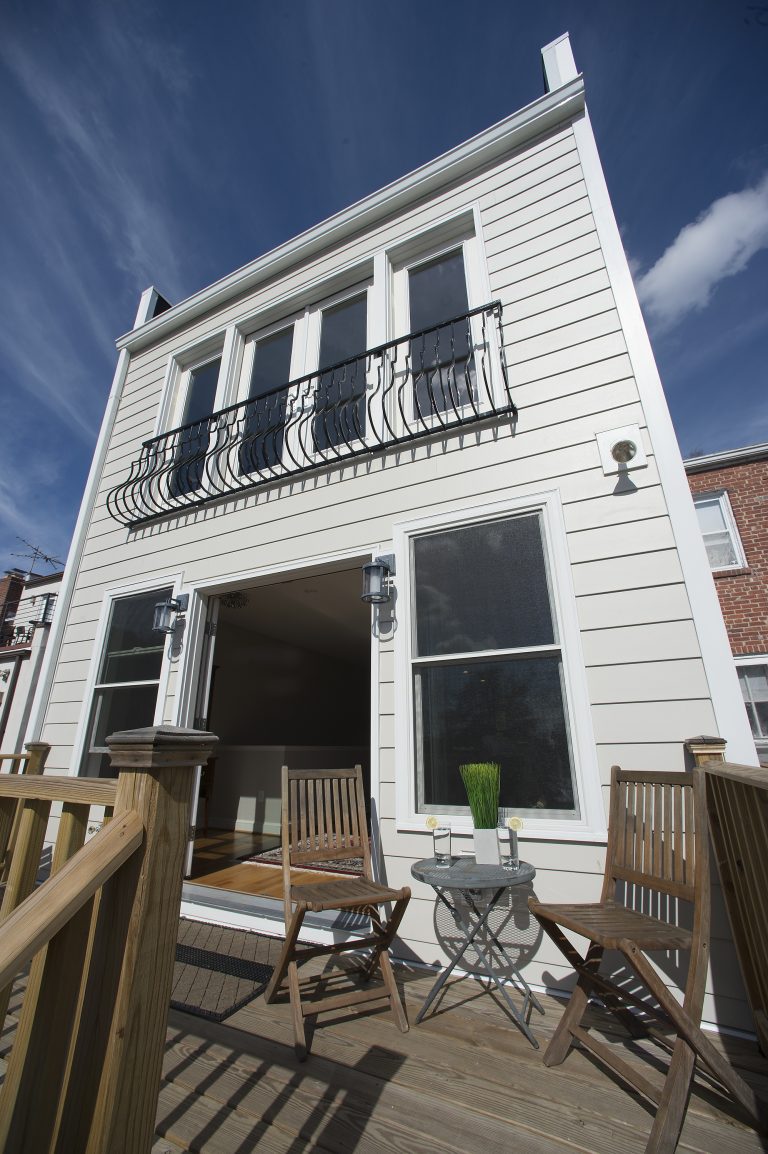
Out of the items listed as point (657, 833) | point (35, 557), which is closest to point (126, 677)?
point (657, 833)

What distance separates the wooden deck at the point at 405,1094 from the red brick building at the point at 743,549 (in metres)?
6.74

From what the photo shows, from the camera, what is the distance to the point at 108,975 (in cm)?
84

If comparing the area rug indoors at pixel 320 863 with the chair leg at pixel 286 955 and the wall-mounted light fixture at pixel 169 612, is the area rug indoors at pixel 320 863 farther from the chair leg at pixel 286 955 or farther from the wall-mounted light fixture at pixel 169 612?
the wall-mounted light fixture at pixel 169 612

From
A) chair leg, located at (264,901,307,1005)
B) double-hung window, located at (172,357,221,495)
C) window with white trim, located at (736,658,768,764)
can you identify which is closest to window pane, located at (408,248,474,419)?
double-hung window, located at (172,357,221,495)

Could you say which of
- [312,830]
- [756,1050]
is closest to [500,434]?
[312,830]

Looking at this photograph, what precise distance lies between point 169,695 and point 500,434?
2911 millimetres

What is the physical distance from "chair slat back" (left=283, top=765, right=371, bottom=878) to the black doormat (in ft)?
1.59

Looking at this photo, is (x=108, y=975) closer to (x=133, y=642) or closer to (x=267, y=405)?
(x=133, y=642)

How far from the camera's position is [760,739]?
689 centimetres

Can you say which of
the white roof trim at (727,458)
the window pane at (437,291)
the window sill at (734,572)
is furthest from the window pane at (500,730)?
the white roof trim at (727,458)

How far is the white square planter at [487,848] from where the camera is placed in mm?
2049

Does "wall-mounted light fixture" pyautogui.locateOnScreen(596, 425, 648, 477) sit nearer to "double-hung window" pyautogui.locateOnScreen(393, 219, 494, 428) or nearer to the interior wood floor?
"double-hung window" pyautogui.locateOnScreen(393, 219, 494, 428)

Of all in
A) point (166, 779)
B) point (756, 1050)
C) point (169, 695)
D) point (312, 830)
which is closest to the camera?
point (166, 779)

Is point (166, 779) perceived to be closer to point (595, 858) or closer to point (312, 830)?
point (312, 830)
